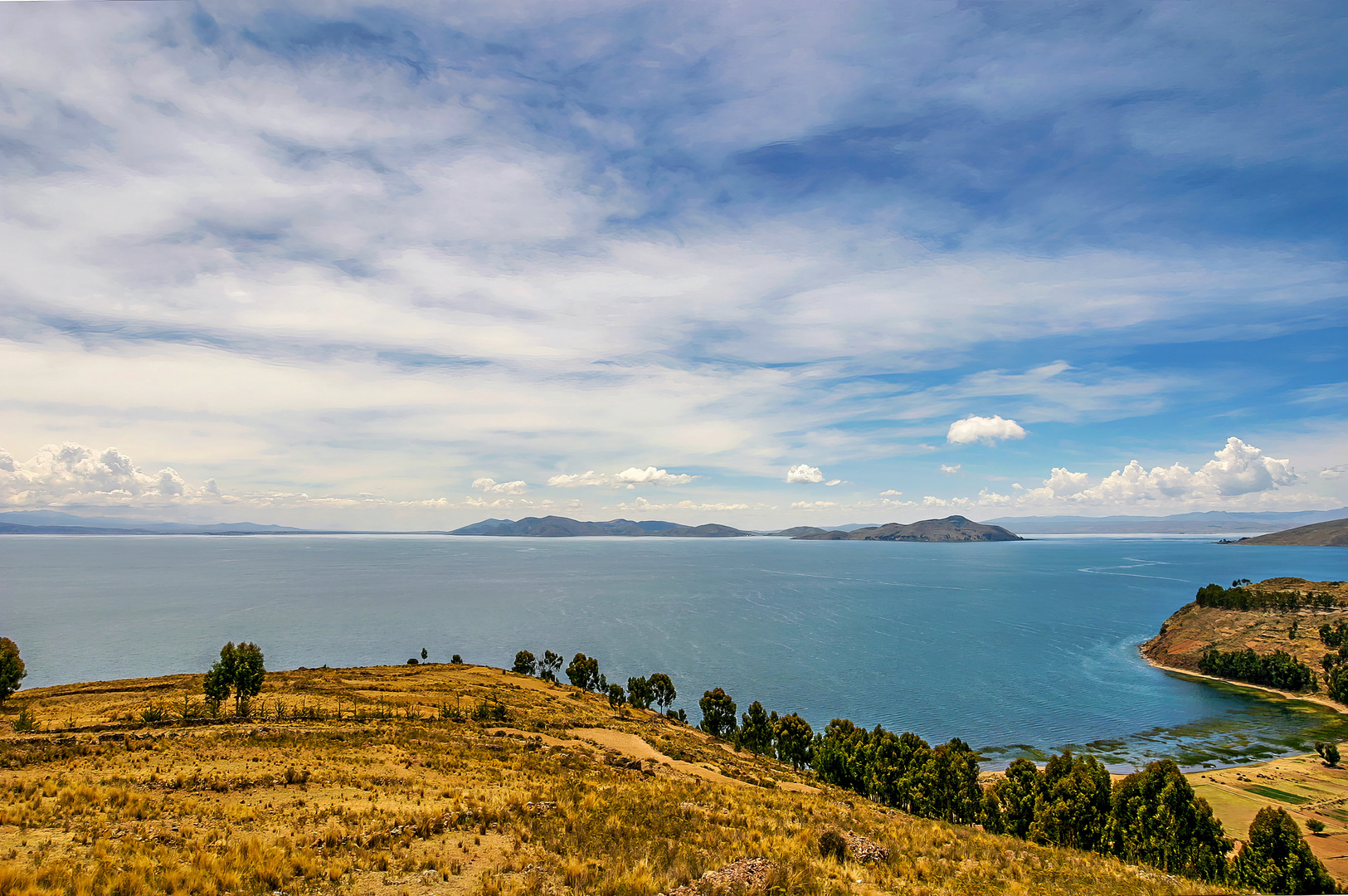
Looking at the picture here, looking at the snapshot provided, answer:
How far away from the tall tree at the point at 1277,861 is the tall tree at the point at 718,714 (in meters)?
49.9

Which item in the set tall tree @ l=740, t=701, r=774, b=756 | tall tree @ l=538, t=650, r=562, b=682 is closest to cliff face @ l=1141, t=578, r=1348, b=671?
tall tree @ l=740, t=701, r=774, b=756

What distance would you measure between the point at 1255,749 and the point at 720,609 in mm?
117682

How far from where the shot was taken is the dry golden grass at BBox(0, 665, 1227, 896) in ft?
51.9

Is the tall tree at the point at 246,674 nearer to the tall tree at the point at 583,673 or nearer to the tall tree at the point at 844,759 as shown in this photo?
the tall tree at the point at 583,673

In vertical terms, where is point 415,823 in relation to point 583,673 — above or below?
above

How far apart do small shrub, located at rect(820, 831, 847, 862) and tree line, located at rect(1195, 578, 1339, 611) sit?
18210cm

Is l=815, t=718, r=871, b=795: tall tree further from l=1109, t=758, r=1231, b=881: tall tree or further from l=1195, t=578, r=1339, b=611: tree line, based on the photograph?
l=1195, t=578, r=1339, b=611: tree line

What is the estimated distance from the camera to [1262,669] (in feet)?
374

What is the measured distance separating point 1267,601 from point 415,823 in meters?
202

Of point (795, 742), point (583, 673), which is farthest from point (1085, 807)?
point (583, 673)

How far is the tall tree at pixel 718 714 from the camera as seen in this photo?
7812cm

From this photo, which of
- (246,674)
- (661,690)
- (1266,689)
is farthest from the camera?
(1266,689)

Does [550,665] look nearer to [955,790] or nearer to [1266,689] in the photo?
[955,790]

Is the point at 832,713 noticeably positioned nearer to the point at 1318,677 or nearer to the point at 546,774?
the point at 546,774
